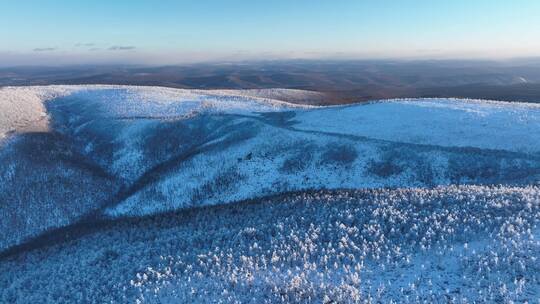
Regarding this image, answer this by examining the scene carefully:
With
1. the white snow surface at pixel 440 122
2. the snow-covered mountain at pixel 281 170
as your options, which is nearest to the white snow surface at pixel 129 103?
the snow-covered mountain at pixel 281 170

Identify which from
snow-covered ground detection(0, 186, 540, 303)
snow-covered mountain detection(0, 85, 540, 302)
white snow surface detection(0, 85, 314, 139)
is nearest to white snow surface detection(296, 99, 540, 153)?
snow-covered mountain detection(0, 85, 540, 302)

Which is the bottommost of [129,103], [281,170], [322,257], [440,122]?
[322,257]

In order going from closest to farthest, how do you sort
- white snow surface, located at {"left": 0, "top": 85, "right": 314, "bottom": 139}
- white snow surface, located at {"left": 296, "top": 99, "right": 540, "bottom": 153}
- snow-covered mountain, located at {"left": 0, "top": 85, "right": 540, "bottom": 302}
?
snow-covered mountain, located at {"left": 0, "top": 85, "right": 540, "bottom": 302} < white snow surface, located at {"left": 296, "top": 99, "right": 540, "bottom": 153} < white snow surface, located at {"left": 0, "top": 85, "right": 314, "bottom": 139}

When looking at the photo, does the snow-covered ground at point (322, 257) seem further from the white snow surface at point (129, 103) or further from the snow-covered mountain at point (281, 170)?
the white snow surface at point (129, 103)

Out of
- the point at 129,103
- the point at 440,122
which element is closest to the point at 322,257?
the point at 440,122

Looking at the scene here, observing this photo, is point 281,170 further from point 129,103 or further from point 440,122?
point 129,103

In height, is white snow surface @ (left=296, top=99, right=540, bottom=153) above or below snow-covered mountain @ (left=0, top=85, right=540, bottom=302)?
above

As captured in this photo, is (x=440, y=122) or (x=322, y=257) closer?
(x=322, y=257)

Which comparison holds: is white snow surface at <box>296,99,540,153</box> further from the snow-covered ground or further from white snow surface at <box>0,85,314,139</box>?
white snow surface at <box>0,85,314,139</box>
